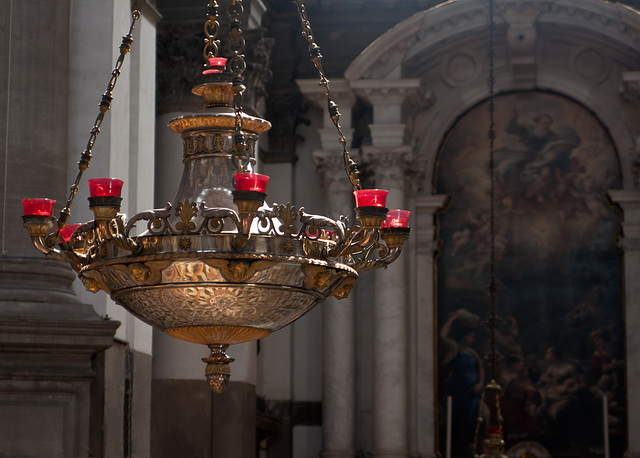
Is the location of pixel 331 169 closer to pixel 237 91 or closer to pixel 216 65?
pixel 216 65

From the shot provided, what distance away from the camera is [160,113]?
515 inches

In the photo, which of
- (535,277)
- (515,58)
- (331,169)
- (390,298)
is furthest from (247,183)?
(535,277)

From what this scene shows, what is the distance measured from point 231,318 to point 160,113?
8379 mm

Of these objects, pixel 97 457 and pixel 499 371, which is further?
pixel 499 371

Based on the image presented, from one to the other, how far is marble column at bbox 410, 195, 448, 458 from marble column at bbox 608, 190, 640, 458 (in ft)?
7.14

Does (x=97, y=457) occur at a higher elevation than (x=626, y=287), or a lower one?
lower

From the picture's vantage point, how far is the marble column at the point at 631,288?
49.4ft

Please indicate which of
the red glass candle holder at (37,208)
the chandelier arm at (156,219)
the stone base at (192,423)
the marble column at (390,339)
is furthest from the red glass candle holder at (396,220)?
the marble column at (390,339)

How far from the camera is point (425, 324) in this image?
15.7 m

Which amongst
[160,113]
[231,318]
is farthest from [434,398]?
[231,318]

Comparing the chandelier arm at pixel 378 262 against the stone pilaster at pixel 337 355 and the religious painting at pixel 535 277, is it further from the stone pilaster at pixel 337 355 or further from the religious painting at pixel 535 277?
the religious painting at pixel 535 277

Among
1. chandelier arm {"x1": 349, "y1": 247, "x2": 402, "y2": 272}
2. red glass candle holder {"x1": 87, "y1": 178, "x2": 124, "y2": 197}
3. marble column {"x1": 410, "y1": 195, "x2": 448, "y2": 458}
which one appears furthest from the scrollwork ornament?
marble column {"x1": 410, "y1": 195, "x2": 448, "y2": 458}

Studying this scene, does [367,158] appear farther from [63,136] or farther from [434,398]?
[63,136]

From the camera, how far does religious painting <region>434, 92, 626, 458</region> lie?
50.2ft
